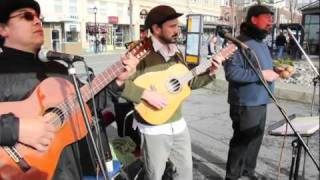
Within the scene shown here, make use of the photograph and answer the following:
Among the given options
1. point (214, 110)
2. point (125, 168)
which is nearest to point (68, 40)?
point (214, 110)

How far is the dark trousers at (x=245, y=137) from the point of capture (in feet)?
12.5

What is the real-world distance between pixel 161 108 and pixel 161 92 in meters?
0.15

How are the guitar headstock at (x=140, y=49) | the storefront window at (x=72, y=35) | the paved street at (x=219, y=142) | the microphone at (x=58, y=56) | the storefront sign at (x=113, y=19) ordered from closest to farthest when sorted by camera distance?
1. the microphone at (x=58, y=56)
2. the guitar headstock at (x=140, y=49)
3. the paved street at (x=219, y=142)
4. the storefront window at (x=72, y=35)
5. the storefront sign at (x=113, y=19)

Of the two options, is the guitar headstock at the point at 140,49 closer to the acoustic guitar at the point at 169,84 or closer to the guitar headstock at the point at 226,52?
the acoustic guitar at the point at 169,84

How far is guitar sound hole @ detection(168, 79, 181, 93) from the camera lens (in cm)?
322

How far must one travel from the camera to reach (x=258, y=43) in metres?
3.75

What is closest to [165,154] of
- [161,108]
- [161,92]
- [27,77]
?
[161,108]

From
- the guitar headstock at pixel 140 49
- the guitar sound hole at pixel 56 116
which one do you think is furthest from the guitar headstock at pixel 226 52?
the guitar sound hole at pixel 56 116

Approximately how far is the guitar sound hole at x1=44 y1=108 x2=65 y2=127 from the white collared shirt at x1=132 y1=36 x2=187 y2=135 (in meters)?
0.93

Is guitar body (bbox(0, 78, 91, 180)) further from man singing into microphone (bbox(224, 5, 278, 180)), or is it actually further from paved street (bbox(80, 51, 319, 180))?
paved street (bbox(80, 51, 319, 180))

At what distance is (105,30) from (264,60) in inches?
1395

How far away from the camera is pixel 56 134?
2348 millimetres

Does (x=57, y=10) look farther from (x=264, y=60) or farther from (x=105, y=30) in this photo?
(x=264, y=60)

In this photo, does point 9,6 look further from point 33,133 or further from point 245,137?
point 245,137
